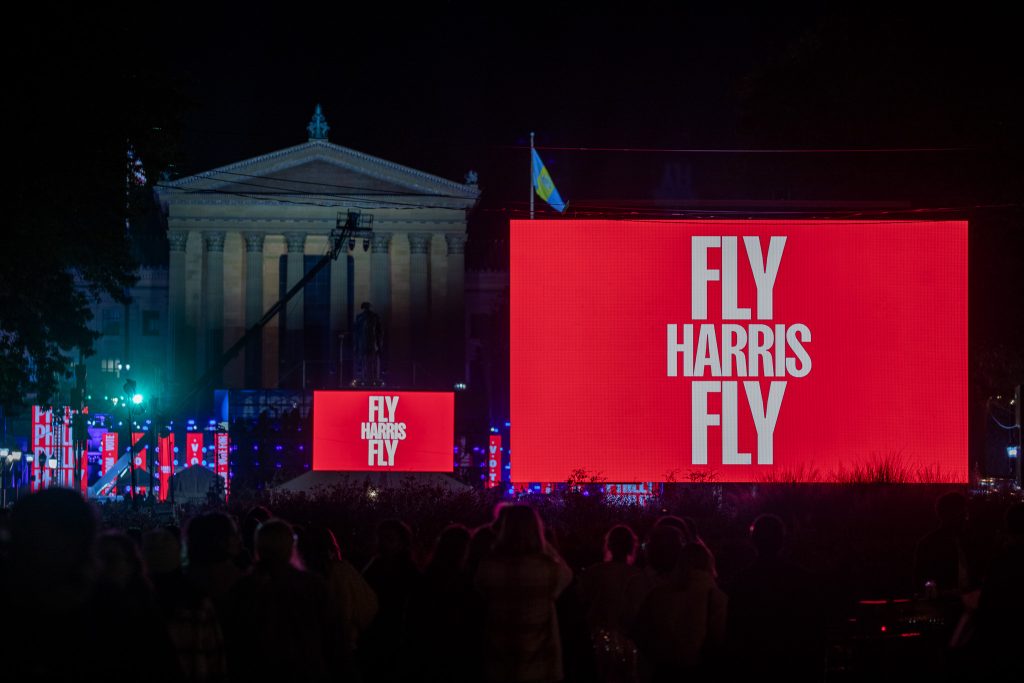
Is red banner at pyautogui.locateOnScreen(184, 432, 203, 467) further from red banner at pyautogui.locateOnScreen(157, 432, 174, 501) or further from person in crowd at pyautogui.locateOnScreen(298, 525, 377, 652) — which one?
person in crowd at pyautogui.locateOnScreen(298, 525, 377, 652)

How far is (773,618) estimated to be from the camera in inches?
291

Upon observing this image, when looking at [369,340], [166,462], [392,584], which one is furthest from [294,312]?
[392,584]

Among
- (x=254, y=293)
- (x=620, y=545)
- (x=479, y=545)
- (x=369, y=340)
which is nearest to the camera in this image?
(x=479, y=545)

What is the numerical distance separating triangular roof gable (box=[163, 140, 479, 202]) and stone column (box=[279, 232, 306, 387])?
9.71ft

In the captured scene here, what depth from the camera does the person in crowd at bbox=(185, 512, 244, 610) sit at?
682 cm

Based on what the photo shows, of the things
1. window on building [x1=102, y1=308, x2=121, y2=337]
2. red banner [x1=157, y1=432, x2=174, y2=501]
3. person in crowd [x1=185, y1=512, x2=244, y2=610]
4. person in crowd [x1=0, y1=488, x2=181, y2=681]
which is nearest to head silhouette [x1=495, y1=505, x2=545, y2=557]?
person in crowd [x1=185, y1=512, x2=244, y2=610]

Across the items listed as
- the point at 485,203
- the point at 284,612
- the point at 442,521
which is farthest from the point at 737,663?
the point at 485,203

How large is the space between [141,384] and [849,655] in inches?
1844

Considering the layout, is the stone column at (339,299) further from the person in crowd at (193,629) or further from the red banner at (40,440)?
the person in crowd at (193,629)

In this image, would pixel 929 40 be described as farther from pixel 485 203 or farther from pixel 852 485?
pixel 485 203

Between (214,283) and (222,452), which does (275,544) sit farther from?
(214,283)

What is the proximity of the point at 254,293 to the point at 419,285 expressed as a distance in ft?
28.1

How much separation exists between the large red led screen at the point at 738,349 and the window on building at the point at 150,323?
160 ft

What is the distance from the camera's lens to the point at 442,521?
54.1 ft
